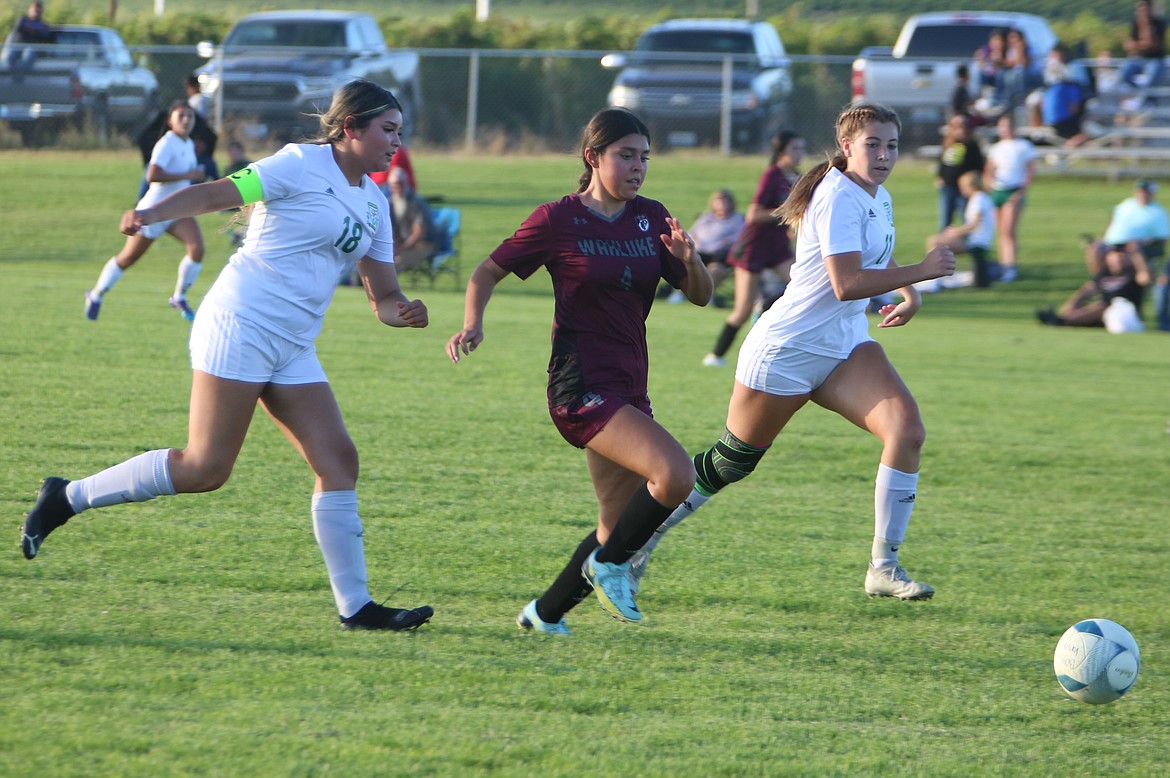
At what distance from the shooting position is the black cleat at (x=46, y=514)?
16.6 feet

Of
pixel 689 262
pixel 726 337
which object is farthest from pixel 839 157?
pixel 726 337

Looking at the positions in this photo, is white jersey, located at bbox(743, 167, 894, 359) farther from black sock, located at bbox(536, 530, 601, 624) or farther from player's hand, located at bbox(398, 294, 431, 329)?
player's hand, located at bbox(398, 294, 431, 329)

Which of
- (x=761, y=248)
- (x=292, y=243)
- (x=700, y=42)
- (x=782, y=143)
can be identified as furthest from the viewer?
(x=700, y=42)

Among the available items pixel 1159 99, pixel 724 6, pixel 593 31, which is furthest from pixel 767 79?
pixel 724 6

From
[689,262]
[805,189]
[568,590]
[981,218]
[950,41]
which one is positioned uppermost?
[805,189]

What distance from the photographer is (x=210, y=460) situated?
15.6ft

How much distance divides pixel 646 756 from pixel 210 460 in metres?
1.90

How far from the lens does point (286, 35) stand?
25.0m

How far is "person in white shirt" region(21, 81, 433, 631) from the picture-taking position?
4680mm

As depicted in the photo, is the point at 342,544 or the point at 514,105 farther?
the point at 514,105

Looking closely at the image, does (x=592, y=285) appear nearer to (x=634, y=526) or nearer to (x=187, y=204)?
(x=634, y=526)

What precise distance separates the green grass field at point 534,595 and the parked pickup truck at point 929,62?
14.3 m

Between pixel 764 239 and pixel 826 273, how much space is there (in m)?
6.47

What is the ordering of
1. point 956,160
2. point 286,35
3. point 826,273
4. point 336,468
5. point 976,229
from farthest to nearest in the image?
point 286,35 → point 956,160 → point 976,229 → point 826,273 → point 336,468
